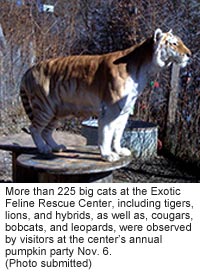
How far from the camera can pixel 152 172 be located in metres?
4.00

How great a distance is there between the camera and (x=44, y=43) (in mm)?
5062

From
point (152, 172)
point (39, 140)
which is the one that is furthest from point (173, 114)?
point (39, 140)

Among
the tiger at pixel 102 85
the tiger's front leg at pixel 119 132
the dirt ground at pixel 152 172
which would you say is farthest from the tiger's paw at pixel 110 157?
the dirt ground at pixel 152 172

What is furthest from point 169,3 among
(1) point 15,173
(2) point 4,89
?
(1) point 15,173

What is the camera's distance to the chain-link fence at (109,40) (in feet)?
14.3

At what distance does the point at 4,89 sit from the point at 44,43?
750 millimetres

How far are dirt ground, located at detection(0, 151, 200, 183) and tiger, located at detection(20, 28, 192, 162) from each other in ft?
5.00

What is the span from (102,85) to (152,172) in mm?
2045

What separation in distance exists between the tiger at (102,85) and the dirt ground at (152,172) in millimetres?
1525

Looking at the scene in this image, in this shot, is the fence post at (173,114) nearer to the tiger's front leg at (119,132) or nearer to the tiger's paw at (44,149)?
the tiger's front leg at (119,132)

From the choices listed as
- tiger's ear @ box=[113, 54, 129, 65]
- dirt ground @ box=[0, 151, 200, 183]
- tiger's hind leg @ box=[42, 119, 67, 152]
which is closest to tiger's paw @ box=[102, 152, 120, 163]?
tiger's hind leg @ box=[42, 119, 67, 152]

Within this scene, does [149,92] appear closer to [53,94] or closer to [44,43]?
[44,43]

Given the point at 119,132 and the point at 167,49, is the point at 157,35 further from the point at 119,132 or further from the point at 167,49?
the point at 119,132

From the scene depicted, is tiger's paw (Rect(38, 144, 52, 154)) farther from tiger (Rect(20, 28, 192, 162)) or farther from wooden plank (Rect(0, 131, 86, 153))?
wooden plank (Rect(0, 131, 86, 153))
